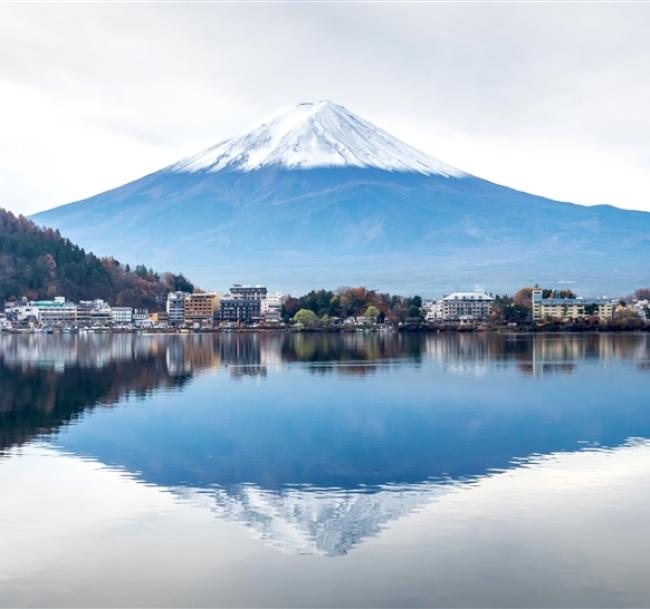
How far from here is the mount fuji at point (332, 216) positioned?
484 ft

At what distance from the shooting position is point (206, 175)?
16350 centimetres

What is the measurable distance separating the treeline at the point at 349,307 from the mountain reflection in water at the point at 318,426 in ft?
127

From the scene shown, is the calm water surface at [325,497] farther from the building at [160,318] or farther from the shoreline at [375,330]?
the building at [160,318]

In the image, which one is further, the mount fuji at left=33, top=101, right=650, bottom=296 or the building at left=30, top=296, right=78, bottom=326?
the mount fuji at left=33, top=101, right=650, bottom=296

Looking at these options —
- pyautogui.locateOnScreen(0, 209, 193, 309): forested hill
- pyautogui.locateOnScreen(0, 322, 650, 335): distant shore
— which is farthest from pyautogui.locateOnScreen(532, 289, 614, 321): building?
pyautogui.locateOnScreen(0, 209, 193, 309): forested hill

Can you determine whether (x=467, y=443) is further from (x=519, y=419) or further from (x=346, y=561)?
(x=346, y=561)

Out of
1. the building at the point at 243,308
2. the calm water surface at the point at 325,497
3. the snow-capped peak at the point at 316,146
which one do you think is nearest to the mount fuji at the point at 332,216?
the snow-capped peak at the point at 316,146

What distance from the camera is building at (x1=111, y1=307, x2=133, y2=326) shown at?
7325 cm

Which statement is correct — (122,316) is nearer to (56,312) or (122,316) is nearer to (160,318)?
(160,318)

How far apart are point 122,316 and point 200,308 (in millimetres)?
6313

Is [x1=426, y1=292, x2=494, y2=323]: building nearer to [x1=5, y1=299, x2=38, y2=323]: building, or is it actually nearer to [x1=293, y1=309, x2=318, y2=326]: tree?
[x1=293, y1=309, x2=318, y2=326]: tree

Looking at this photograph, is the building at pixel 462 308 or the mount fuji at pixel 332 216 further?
the mount fuji at pixel 332 216

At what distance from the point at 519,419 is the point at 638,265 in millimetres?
131195

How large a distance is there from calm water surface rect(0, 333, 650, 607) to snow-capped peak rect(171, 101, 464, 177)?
138m
